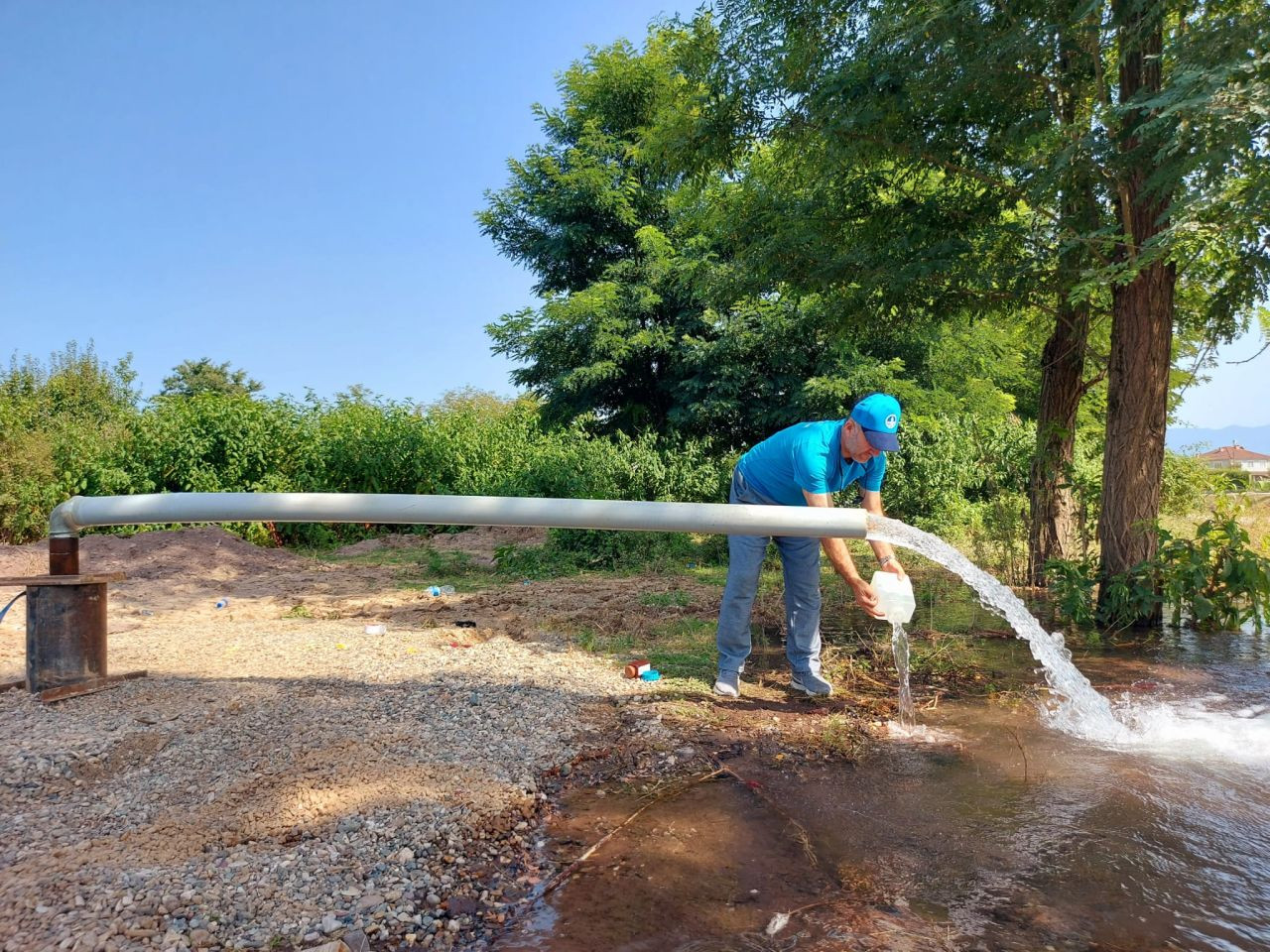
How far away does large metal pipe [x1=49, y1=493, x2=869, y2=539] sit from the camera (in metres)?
3.52

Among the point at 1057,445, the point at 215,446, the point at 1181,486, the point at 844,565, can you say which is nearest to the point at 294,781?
the point at 844,565

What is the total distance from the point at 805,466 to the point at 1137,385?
4.20 metres

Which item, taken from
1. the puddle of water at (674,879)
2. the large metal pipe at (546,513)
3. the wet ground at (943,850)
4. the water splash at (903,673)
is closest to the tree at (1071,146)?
the water splash at (903,673)

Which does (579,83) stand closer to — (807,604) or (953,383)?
(953,383)

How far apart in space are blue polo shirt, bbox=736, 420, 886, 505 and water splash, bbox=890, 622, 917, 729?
801mm

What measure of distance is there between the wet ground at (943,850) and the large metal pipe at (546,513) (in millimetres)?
1091

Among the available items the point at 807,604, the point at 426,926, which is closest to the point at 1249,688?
the point at 807,604

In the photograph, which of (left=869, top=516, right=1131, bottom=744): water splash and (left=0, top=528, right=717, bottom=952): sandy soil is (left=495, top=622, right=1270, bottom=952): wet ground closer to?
(left=869, top=516, right=1131, bottom=744): water splash

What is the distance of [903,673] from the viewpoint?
421 centimetres

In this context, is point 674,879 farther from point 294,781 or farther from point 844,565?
point 844,565

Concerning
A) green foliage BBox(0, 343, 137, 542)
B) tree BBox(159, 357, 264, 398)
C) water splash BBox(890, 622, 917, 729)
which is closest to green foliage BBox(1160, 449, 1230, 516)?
water splash BBox(890, 622, 917, 729)

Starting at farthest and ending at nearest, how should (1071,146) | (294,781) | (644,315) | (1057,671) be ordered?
(644,315) → (1071,146) → (1057,671) → (294,781)

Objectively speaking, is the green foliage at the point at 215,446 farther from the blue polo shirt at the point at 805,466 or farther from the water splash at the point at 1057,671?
the water splash at the point at 1057,671

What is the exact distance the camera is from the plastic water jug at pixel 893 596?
4.05 metres
